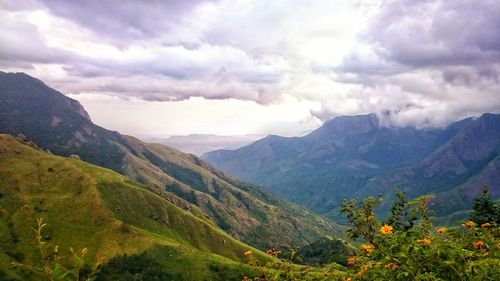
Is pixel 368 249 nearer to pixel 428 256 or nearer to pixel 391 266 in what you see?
pixel 391 266

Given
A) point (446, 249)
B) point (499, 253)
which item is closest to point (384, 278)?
point (446, 249)

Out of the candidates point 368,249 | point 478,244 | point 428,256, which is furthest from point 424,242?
point 368,249

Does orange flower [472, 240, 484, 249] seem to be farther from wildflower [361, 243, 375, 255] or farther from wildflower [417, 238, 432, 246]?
wildflower [361, 243, 375, 255]

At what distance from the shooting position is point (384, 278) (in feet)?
46.7

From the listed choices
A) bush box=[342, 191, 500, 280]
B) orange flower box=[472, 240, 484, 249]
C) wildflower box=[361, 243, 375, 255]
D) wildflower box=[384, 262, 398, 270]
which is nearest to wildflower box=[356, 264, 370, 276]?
bush box=[342, 191, 500, 280]

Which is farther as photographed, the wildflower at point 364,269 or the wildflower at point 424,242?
the wildflower at point 364,269

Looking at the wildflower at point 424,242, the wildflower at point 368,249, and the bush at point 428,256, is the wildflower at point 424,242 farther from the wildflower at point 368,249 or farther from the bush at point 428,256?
the wildflower at point 368,249

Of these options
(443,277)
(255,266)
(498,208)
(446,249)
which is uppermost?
(446,249)

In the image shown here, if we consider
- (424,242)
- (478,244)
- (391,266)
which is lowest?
(391,266)

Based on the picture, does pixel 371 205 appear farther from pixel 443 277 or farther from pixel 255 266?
pixel 443 277

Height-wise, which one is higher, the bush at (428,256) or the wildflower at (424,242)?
the wildflower at (424,242)

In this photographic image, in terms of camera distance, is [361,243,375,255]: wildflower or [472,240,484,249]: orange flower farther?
[361,243,375,255]: wildflower

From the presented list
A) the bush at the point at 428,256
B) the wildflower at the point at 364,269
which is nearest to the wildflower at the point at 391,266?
the bush at the point at 428,256

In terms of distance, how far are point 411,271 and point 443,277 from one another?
1.23 m
